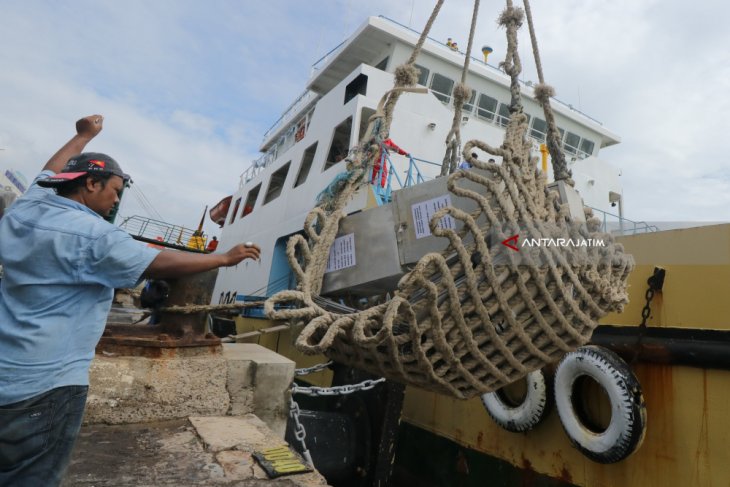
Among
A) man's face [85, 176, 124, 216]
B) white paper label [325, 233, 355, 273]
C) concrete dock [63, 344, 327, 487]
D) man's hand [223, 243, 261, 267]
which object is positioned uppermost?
white paper label [325, 233, 355, 273]

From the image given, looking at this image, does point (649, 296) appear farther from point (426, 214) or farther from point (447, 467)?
point (447, 467)

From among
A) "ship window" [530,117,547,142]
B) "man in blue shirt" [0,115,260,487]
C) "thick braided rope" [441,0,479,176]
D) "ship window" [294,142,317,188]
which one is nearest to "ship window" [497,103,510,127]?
"ship window" [530,117,547,142]

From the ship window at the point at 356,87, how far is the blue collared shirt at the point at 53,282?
9.03 metres

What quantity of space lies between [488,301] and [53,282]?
1.58 m

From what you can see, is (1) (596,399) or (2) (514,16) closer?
(2) (514,16)

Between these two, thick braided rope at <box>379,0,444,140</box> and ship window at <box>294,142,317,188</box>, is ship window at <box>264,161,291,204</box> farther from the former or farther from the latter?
thick braided rope at <box>379,0,444,140</box>

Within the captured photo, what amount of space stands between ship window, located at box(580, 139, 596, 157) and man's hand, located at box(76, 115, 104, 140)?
15.2 m

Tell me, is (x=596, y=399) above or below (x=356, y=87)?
below

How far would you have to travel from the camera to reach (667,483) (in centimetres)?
269

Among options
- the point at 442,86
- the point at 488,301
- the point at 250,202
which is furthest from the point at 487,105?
the point at 488,301

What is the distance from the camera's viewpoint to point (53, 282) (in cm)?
140

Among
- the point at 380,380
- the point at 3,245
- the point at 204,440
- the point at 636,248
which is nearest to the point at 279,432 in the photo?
the point at 204,440

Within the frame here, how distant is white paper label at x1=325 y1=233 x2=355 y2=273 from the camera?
2533 mm

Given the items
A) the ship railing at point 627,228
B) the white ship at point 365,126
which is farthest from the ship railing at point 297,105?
the ship railing at point 627,228
